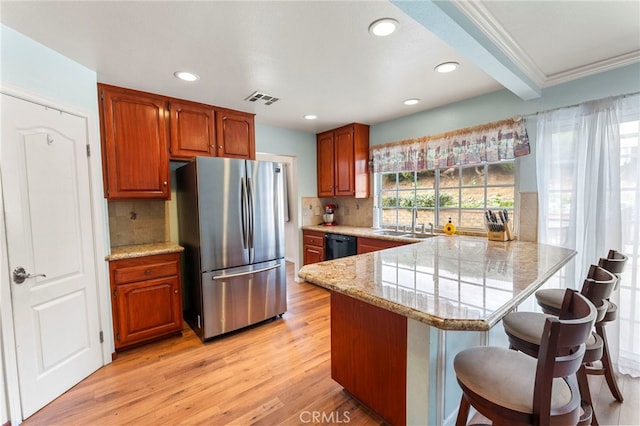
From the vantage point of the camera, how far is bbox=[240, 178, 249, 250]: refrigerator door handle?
2719 millimetres

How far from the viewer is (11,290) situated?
165 centimetres

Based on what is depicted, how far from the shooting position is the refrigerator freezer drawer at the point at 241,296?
2.59 meters

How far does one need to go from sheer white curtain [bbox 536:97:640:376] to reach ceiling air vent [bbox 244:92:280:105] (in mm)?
2515

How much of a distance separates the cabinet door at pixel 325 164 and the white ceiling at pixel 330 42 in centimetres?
153

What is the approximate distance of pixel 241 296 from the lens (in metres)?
2.76

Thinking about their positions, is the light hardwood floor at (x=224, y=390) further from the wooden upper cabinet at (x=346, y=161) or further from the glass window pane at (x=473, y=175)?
the wooden upper cabinet at (x=346, y=161)

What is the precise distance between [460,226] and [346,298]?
6.95 ft

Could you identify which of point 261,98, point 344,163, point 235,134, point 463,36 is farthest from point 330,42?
point 344,163

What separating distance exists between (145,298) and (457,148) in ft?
11.3

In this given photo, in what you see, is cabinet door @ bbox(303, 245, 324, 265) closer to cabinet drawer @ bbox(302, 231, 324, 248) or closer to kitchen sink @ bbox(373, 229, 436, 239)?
cabinet drawer @ bbox(302, 231, 324, 248)

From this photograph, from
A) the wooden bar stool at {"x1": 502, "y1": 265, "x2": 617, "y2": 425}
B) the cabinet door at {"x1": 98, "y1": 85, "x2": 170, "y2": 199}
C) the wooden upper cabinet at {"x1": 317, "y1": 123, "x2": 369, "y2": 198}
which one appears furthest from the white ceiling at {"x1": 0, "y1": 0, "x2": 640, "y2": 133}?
the wooden bar stool at {"x1": 502, "y1": 265, "x2": 617, "y2": 425}

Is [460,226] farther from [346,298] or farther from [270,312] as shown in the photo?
[270,312]

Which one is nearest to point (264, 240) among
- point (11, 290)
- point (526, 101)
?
point (11, 290)

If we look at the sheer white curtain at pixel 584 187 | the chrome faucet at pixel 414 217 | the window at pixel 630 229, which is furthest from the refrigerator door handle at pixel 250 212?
the window at pixel 630 229
